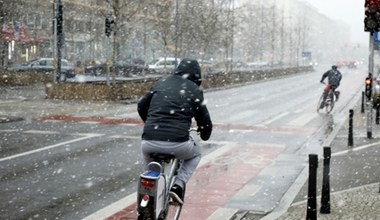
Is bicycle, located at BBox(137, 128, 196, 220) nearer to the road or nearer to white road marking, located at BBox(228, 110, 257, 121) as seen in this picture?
the road

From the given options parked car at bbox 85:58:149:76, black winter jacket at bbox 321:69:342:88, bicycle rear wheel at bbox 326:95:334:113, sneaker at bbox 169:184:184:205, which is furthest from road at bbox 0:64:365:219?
parked car at bbox 85:58:149:76

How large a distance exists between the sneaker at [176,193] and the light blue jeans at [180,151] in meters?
0.05

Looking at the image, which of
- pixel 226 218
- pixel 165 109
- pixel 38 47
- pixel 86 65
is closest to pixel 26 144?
pixel 226 218

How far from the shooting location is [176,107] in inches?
239

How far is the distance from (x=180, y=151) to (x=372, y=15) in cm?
983

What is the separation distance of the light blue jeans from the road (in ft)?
6.33

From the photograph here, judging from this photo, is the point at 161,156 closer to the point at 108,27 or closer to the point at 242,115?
the point at 242,115

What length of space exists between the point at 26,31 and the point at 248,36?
45.8 m

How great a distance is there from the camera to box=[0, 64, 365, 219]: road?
345 inches

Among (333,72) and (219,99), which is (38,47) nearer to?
(219,99)

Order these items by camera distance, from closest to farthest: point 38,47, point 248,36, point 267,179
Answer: point 267,179
point 38,47
point 248,36

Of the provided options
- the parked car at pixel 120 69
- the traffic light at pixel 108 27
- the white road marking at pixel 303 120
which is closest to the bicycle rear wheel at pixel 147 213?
the white road marking at pixel 303 120

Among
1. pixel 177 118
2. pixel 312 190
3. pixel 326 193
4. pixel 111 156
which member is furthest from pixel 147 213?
pixel 111 156

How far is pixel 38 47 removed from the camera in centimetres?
6750
